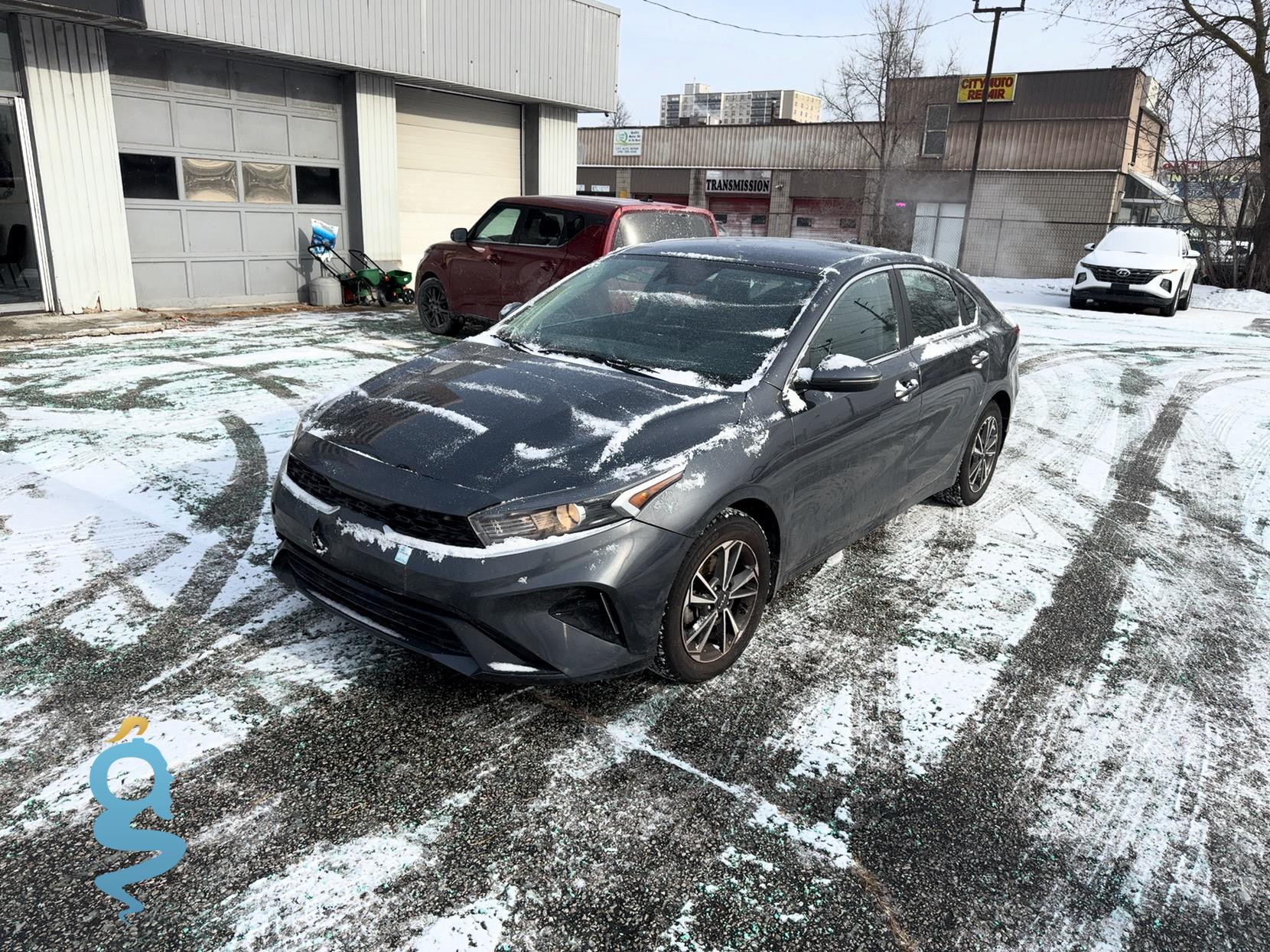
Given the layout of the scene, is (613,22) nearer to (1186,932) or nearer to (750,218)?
(1186,932)

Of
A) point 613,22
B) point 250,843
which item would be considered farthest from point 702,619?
point 613,22

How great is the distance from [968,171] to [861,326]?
128 ft

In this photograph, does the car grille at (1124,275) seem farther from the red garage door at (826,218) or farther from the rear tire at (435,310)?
the red garage door at (826,218)

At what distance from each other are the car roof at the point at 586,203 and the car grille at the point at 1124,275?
37.3 feet

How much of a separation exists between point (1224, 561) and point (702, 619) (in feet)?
11.4

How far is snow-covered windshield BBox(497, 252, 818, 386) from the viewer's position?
12.5ft

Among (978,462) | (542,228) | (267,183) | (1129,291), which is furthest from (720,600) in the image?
(1129,291)

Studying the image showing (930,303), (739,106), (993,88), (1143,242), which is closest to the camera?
(930,303)

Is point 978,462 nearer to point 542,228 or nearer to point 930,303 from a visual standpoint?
point 930,303

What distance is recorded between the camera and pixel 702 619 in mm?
3311

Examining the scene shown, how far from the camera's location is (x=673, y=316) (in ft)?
13.5

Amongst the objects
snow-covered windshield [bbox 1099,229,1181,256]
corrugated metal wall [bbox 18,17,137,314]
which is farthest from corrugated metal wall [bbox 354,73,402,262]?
snow-covered windshield [bbox 1099,229,1181,256]

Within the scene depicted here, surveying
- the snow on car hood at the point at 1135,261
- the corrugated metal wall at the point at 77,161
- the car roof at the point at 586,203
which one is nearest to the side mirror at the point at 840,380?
the car roof at the point at 586,203

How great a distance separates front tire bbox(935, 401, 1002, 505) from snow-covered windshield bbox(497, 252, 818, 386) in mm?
1935
